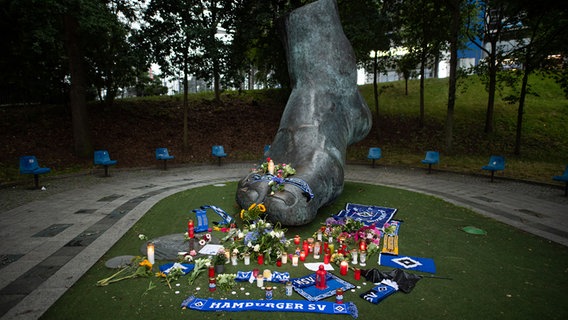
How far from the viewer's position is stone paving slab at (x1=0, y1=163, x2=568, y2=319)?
5.14 m

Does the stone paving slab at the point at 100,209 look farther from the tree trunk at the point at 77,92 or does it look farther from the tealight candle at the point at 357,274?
the tealight candle at the point at 357,274

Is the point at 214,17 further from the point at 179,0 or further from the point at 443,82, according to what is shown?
the point at 443,82

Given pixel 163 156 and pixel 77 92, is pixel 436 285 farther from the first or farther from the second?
pixel 77 92

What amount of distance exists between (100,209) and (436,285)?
26.3 feet

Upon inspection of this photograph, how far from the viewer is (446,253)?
6.23m

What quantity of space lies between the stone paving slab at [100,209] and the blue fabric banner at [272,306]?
193cm

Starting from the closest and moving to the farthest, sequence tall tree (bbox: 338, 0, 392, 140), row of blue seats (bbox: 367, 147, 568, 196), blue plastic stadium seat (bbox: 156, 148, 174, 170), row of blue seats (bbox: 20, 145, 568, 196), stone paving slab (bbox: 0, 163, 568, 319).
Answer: stone paving slab (bbox: 0, 163, 568, 319) < row of blue seats (bbox: 367, 147, 568, 196) < row of blue seats (bbox: 20, 145, 568, 196) < blue plastic stadium seat (bbox: 156, 148, 174, 170) < tall tree (bbox: 338, 0, 392, 140)

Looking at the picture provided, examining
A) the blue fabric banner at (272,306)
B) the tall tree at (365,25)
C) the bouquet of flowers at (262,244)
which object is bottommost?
the blue fabric banner at (272,306)

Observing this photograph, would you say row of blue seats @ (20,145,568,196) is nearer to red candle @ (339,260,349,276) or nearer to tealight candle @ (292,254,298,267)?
tealight candle @ (292,254,298,267)

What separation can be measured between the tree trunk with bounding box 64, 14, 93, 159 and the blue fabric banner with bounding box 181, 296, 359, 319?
14414 millimetres

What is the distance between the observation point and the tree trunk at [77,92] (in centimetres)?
1516

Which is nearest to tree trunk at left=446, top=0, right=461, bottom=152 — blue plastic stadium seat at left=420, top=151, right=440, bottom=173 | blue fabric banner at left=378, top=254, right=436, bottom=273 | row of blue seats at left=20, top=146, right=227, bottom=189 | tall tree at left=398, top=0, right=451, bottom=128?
tall tree at left=398, top=0, right=451, bottom=128

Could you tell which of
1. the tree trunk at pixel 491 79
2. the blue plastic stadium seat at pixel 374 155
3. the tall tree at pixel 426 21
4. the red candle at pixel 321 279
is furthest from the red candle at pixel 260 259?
the tree trunk at pixel 491 79

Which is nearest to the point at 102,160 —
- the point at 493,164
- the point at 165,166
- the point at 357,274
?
the point at 165,166
